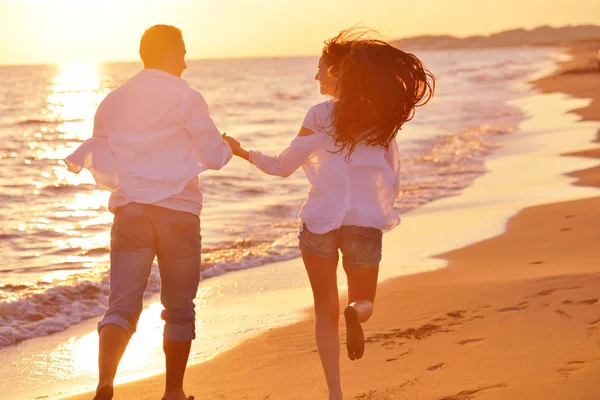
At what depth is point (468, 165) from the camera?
16875mm

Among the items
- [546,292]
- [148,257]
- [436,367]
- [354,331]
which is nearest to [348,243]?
[354,331]

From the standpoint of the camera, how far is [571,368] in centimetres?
441

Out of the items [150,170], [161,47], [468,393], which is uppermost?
[161,47]

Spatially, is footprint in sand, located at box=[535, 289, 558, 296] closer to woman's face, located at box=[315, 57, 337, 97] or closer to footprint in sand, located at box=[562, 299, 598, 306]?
footprint in sand, located at box=[562, 299, 598, 306]

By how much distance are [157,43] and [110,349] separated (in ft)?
5.01

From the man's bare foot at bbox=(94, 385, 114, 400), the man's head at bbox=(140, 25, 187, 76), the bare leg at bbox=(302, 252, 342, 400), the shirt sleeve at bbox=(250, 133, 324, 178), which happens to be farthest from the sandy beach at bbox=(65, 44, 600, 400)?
the man's head at bbox=(140, 25, 187, 76)

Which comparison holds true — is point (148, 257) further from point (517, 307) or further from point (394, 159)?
point (517, 307)

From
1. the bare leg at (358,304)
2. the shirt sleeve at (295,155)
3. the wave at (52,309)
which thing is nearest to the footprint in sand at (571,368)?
the bare leg at (358,304)

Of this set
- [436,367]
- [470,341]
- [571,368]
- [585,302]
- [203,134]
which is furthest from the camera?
[585,302]

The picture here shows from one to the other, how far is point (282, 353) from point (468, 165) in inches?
472

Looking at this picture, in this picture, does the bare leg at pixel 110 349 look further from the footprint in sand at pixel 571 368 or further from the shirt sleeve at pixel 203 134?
the footprint in sand at pixel 571 368

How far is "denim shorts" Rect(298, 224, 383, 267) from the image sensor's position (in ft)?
13.2

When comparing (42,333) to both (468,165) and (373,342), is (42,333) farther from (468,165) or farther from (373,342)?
(468,165)

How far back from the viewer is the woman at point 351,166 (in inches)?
155
